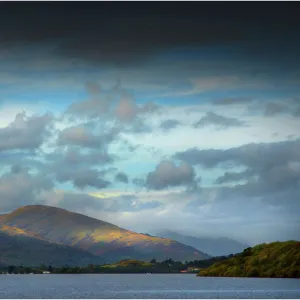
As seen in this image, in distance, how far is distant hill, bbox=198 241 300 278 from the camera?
158250mm

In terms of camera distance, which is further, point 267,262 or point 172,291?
point 267,262

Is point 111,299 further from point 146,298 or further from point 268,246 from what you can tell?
point 268,246

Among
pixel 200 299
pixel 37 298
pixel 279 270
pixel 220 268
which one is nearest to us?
pixel 200 299

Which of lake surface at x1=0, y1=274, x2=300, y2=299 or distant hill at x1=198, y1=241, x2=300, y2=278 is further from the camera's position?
distant hill at x1=198, y1=241, x2=300, y2=278

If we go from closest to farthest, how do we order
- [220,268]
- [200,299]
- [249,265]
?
1. [200,299]
2. [249,265]
3. [220,268]

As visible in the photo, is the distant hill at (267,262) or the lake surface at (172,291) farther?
the distant hill at (267,262)

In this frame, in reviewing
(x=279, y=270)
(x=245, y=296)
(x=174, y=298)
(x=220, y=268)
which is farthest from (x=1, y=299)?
(x=220, y=268)

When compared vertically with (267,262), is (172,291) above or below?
below

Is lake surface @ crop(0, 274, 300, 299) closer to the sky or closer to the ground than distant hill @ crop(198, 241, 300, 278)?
closer to the ground

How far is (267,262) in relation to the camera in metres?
165

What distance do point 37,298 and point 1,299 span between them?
5488mm

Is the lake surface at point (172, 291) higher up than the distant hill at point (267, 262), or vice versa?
the distant hill at point (267, 262)

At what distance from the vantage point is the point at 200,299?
8725 cm

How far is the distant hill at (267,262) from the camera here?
158250mm
